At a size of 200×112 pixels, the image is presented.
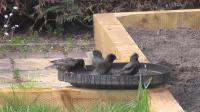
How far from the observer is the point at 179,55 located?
474 centimetres

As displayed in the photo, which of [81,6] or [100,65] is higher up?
[100,65]

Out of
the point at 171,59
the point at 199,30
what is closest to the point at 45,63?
the point at 199,30

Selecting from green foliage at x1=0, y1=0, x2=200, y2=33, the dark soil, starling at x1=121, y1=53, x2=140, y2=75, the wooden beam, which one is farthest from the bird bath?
green foliage at x1=0, y1=0, x2=200, y2=33

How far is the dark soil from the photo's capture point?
3.67 meters

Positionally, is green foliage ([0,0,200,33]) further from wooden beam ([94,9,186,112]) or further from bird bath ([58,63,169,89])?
bird bath ([58,63,169,89])

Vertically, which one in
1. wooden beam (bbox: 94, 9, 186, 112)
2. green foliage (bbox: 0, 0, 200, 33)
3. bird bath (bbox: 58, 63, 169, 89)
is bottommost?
green foliage (bbox: 0, 0, 200, 33)

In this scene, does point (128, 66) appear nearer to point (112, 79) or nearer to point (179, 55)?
point (112, 79)

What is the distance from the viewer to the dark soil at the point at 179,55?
12.0 ft

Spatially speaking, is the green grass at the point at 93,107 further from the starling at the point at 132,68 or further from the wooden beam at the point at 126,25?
the wooden beam at the point at 126,25

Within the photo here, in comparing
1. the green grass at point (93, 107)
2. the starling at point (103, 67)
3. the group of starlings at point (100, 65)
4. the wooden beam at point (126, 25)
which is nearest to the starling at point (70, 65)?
the group of starlings at point (100, 65)

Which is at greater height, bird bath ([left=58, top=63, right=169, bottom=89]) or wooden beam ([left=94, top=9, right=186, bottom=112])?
bird bath ([left=58, top=63, right=169, bottom=89])

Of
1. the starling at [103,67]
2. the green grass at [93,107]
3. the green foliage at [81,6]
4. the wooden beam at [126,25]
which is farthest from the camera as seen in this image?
the green foliage at [81,6]

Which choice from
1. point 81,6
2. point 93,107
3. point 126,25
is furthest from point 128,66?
point 81,6

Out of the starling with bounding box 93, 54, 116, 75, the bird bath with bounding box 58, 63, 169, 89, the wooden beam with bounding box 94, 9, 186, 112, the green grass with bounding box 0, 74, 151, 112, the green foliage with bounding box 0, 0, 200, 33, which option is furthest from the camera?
the green foliage with bounding box 0, 0, 200, 33
